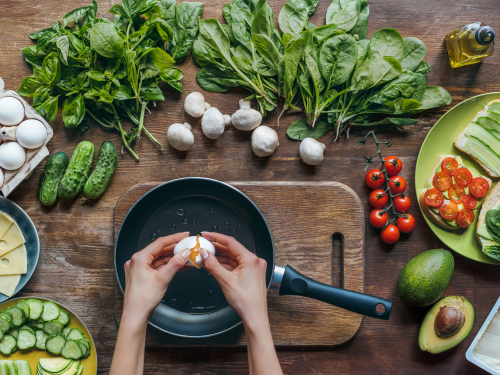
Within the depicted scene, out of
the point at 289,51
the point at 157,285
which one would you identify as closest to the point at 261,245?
the point at 157,285

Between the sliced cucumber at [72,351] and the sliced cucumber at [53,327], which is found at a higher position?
the sliced cucumber at [53,327]

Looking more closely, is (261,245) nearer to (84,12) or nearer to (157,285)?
(157,285)

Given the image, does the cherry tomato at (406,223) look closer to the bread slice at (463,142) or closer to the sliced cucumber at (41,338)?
the bread slice at (463,142)

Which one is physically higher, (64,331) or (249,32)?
(249,32)

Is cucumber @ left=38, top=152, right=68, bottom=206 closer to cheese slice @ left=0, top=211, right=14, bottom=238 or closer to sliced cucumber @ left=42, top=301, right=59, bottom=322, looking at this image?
cheese slice @ left=0, top=211, right=14, bottom=238

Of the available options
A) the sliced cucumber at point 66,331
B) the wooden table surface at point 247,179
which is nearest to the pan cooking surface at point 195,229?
the wooden table surface at point 247,179

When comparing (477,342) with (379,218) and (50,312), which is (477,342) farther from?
(50,312)

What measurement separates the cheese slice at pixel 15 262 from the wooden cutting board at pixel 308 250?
1.60 feet

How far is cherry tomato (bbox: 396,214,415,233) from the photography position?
1217mm

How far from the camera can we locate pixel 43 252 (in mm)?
1229

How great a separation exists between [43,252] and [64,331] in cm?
28

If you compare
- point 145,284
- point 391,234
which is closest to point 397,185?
point 391,234

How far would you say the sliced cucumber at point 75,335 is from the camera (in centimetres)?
115

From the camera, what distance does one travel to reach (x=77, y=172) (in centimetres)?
118
